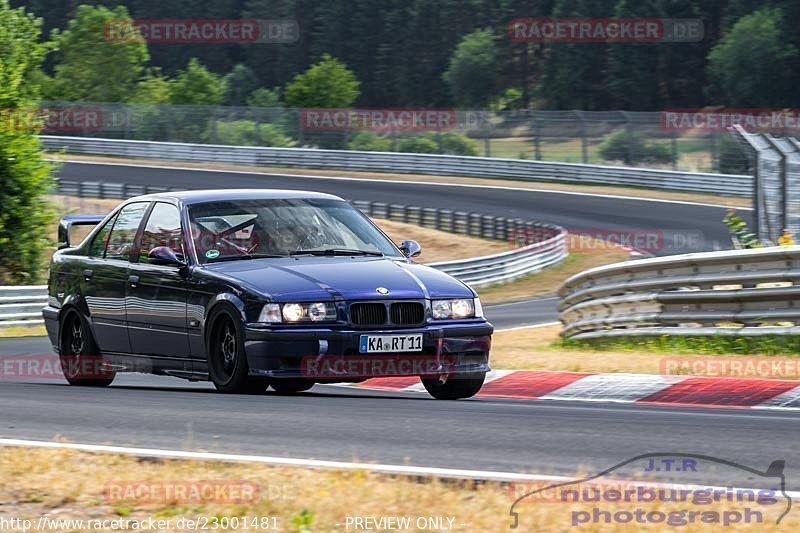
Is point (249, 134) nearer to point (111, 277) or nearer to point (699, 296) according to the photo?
point (699, 296)

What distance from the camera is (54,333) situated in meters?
11.2

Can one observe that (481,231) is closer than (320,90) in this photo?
Yes

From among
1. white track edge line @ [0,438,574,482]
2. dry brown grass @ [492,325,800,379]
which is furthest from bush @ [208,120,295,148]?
white track edge line @ [0,438,574,482]

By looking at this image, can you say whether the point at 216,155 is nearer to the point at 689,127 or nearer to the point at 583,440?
the point at 689,127

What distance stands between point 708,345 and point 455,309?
3.75 m

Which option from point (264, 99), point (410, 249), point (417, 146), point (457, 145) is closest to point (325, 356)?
point (410, 249)

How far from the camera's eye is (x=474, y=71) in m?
101

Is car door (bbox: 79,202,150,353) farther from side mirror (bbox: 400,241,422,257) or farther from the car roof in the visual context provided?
side mirror (bbox: 400,241,422,257)

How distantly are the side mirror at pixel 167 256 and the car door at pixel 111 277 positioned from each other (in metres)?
0.70

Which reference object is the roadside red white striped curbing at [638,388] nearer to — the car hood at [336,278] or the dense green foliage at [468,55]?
the car hood at [336,278]

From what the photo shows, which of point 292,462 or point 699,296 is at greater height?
point 292,462

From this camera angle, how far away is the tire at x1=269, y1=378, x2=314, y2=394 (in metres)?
8.72

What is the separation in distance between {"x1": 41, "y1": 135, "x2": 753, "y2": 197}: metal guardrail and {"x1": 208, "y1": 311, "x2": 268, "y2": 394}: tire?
35.9m

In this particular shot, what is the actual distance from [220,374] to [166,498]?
377cm
